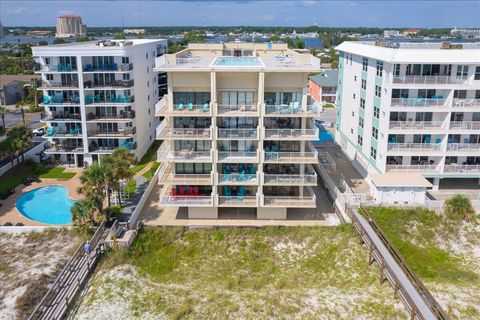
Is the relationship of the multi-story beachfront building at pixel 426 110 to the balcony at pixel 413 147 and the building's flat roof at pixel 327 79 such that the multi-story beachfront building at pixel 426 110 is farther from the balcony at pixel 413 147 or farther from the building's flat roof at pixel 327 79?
the building's flat roof at pixel 327 79

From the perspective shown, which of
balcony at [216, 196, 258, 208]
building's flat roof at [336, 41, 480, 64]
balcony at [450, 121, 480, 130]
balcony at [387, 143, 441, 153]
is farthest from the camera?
balcony at [387, 143, 441, 153]

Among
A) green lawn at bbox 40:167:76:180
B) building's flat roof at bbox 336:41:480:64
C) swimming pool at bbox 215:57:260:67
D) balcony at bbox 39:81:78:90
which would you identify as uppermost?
building's flat roof at bbox 336:41:480:64

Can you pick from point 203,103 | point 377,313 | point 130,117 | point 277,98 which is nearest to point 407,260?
point 377,313

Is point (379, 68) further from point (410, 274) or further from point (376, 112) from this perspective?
point (410, 274)

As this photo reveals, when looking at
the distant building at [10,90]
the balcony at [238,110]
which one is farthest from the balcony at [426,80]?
the distant building at [10,90]

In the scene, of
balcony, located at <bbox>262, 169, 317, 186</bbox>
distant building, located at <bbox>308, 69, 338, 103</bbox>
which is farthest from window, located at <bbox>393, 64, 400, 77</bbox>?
distant building, located at <bbox>308, 69, 338, 103</bbox>

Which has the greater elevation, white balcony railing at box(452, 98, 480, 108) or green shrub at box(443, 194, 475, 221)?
white balcony railing at box(452, 98, 480, 108)

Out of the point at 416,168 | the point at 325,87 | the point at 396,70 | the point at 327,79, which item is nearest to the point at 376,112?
the point at 396,70

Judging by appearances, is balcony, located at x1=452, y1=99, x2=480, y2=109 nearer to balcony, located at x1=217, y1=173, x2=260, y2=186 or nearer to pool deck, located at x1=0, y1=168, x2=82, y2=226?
balcony, located at x1=217, y1=173, x2=260, y2=186
